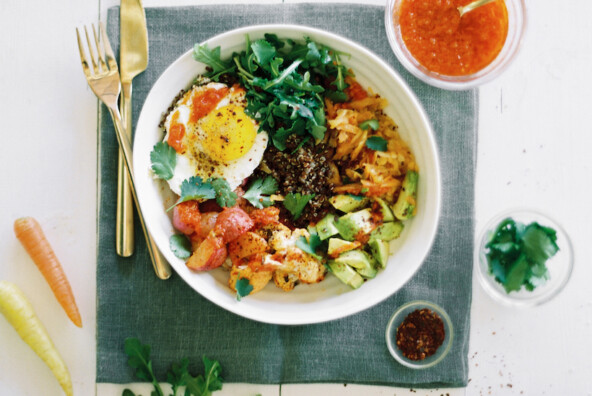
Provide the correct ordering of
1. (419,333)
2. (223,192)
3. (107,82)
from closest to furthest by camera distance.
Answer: (223,192)
(107,82)
(419,333)

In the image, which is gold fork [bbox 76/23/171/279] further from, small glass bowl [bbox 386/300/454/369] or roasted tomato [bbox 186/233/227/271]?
small glass bowl [bbox 386/300/454/369]

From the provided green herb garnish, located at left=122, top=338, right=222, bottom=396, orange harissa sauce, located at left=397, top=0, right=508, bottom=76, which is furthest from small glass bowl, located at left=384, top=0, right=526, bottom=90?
green herb garnish, located at left=122, top=338, right=222, bottom=396

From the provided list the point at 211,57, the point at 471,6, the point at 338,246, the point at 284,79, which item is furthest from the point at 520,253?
the point at 211,57

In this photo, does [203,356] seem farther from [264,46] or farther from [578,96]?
[578,96]

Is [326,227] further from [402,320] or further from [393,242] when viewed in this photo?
[402,320]

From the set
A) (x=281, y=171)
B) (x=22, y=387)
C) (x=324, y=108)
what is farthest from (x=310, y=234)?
(x=22, y=387)
